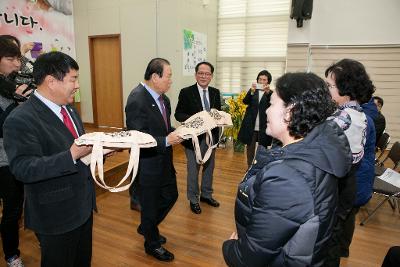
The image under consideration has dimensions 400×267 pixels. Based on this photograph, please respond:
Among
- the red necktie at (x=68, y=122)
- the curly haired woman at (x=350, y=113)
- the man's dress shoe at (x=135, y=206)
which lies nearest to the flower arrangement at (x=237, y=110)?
the man's dress shoe at (x=135, y=206)

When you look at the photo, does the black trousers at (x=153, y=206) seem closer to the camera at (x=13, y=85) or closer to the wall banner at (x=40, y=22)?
the camera at (x=13, y=85)

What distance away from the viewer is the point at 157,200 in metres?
2.22

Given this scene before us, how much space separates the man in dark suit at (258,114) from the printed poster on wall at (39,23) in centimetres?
245

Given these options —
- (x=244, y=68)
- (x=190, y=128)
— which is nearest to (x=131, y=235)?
(x=190, y=128)

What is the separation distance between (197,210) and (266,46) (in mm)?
4501

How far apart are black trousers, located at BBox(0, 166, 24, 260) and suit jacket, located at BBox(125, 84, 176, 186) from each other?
846mm

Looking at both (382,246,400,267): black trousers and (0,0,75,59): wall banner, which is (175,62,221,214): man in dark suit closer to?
(0,0,75,59): wall banner

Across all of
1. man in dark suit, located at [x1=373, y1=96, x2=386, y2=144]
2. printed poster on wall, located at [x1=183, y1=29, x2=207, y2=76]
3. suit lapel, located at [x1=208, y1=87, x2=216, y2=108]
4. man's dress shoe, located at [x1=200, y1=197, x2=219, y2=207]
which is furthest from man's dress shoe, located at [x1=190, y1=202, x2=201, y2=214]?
printed poster on wall, located at [x1=183, y1=29, x2=207, y2=76]

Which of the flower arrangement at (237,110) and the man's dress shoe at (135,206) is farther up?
the flower arrangement at (237,110)

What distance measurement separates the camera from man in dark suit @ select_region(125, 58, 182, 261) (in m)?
2.06

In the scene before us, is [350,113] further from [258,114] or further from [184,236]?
[258,114]

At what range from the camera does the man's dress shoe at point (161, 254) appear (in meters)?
2.25

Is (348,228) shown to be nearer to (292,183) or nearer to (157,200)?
(157,200)

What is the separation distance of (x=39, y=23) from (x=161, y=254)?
2.81m
